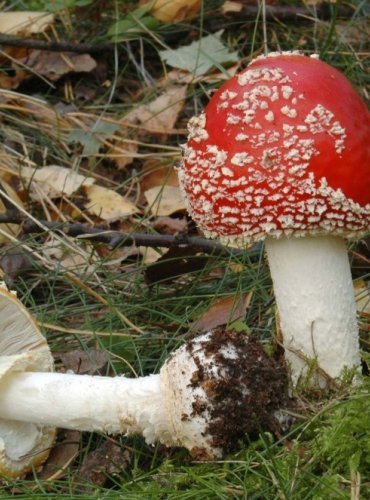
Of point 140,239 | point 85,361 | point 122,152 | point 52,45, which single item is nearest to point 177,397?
point 85,361

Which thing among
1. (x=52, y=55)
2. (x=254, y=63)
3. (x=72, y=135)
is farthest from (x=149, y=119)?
(x=254, y=63)

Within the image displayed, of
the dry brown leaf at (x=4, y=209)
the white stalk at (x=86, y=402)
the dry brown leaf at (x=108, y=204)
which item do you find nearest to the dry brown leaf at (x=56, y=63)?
the dry brown leaf at (x=108, y=204)

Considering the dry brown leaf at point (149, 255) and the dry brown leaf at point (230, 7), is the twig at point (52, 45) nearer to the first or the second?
the dry brown leaf at point (230, 7)

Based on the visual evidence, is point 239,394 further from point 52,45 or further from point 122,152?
point 52,45

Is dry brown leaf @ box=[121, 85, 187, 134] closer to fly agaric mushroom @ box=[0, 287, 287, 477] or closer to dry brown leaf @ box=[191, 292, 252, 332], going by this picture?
dry brown leaf @ box=[191, 292, 252, 332]

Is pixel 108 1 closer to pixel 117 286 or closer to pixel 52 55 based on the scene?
pixel 52 55
